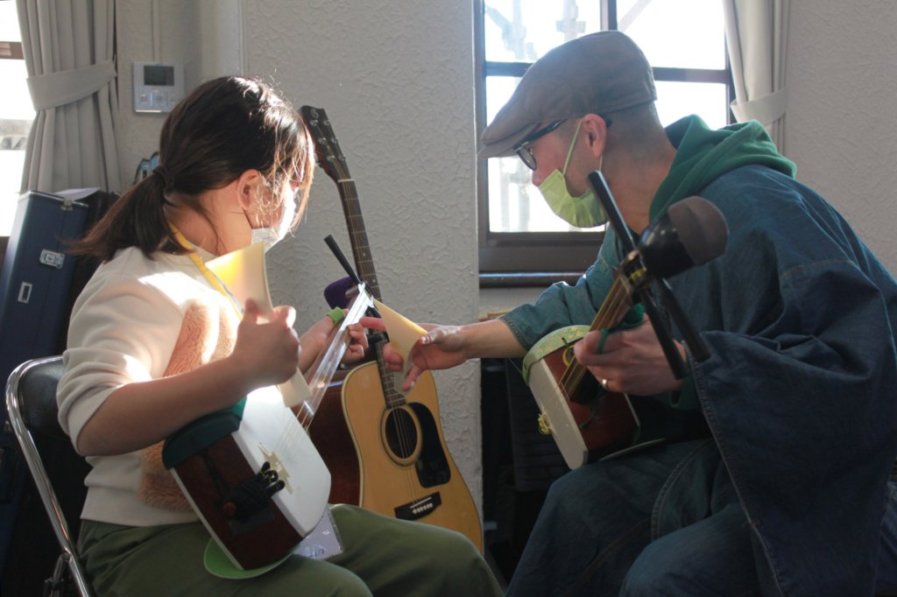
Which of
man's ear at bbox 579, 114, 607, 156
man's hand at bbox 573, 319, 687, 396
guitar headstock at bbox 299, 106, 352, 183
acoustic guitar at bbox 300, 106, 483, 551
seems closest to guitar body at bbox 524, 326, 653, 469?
man's hand at bbox 573, 319, 687, 396

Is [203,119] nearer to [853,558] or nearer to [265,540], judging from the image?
[265,540]

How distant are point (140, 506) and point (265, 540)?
0.68ft

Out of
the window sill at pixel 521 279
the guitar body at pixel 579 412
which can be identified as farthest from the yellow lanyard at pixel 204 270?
the window sill at pixel 521 279

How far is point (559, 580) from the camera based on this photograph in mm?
1269

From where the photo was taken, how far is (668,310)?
0.79 m

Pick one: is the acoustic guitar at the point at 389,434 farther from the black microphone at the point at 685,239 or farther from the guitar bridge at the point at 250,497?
the black microphone at the point at 685,239

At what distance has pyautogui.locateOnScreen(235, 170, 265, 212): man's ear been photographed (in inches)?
49.5

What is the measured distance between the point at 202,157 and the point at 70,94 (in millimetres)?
1503

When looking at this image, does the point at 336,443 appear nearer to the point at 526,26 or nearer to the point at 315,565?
the point at 315,565

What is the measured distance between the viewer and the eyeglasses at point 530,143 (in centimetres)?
139

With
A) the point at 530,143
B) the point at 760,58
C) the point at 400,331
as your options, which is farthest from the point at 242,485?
the point at 760,58

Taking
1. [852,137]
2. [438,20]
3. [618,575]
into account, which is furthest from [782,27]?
[618,575]

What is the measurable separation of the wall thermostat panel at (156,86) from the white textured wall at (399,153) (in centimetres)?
50

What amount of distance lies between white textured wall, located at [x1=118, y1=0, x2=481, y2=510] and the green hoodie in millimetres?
907
